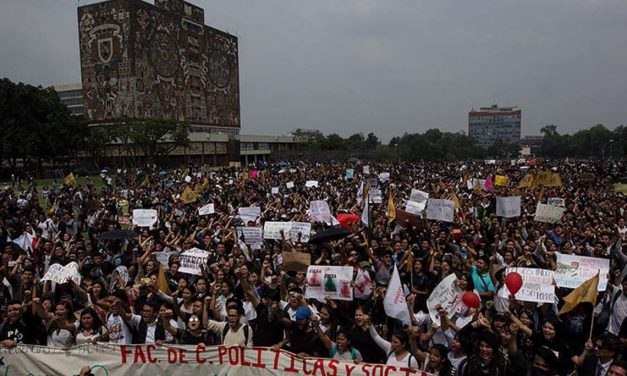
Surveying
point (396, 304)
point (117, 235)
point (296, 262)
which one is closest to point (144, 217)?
point (117, 235)

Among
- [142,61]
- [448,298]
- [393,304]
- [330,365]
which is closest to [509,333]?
[448,298]

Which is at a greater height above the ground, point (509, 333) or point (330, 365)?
point (509, 333)

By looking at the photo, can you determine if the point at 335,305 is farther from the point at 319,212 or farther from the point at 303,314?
the point at 319,212

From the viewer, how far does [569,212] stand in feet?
47.0

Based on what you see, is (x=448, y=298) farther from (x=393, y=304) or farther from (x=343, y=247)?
(x=343, y=247)

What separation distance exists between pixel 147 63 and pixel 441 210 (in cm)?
6769

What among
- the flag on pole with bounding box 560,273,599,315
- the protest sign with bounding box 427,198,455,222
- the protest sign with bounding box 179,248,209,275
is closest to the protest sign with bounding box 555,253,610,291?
the flag on pole with bounding box 560,273,599,315

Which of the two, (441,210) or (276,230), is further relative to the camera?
(441,210)

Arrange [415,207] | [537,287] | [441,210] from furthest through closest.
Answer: [415,207] < [441,210] < [537,287]

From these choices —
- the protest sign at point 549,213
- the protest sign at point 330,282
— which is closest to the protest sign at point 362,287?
the protest sign at point 330,282

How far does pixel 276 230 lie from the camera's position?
10281mm

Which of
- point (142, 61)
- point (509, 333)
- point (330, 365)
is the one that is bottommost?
point (330, 365)

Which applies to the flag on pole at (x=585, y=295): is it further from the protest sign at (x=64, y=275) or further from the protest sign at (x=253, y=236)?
the protest sign at (x=64, y=275)

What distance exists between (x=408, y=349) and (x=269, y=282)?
8.72 ft
